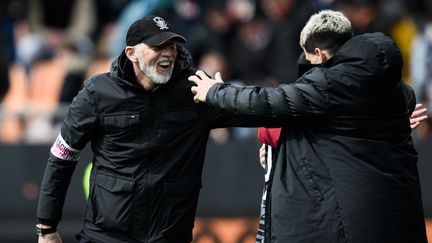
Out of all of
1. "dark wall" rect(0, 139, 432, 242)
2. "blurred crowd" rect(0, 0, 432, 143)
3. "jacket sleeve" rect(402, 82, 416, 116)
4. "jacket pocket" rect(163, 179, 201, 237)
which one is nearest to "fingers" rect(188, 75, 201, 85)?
"jacket pocket" rect(163, 179, 201, 237)

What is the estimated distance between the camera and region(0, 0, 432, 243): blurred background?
1072cm

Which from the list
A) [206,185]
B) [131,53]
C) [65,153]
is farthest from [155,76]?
[206,185]

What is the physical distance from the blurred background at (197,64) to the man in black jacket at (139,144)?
4.05 meters

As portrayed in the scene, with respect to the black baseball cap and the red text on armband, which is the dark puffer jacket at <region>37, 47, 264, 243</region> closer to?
the red text on armband

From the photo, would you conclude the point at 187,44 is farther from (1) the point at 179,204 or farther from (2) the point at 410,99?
(2) the point at 410,99

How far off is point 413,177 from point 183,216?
4.75ft

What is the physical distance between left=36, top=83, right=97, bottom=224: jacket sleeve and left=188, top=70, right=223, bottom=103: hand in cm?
68

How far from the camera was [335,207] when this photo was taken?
5.81 m

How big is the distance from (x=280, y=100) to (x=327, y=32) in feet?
1.60

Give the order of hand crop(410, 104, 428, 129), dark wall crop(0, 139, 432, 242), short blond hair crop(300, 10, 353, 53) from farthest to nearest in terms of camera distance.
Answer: dark wall crop(0, 139, 432, 242)
hand crop(410, 104, 428, 129)
short blond hair crop(300, 10, 353, 53)

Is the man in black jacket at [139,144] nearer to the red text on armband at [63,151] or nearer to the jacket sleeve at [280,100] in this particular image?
the red text on armband at [63,151]

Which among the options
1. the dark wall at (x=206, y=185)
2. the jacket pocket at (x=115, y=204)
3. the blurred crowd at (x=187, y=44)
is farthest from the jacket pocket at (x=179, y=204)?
the blurred crowd at (x=187, y=44)

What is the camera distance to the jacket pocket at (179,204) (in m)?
6.44

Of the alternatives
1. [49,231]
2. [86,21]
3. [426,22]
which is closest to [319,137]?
[49,231]
